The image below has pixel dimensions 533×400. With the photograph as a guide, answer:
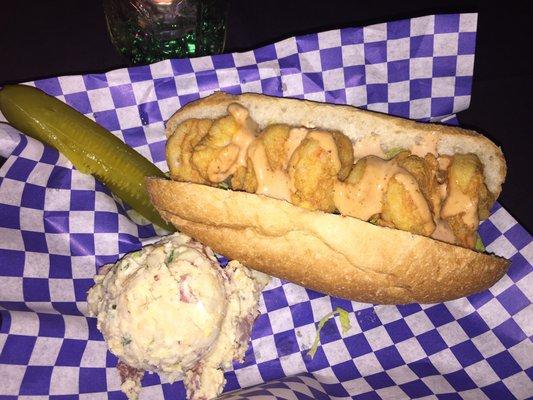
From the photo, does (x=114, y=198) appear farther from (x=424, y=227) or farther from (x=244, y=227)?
(x=424, y=227)

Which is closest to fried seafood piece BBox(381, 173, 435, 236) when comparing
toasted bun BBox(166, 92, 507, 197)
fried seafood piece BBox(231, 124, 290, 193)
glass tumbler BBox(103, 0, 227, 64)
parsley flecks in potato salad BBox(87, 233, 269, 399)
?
toasted bun BBox(166, 92, 507, 197)

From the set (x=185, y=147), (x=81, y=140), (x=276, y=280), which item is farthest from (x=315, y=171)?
(x=81, y=140)

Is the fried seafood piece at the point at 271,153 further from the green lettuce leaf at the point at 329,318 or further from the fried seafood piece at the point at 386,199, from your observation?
A: the green lettuce leaf at the point at 329,318

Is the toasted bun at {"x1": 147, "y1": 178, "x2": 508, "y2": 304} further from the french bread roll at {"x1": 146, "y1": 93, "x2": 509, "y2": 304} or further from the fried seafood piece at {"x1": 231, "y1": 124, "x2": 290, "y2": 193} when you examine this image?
the fried seafood piece at {"x1": 231, "y1": 124, "x2": 290, "y2": 193}

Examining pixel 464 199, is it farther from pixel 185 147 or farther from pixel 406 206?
pixel 185 147

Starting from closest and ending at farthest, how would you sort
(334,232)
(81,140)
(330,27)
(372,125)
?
(334,232) < (372,125) < (81,140) < (330,27)

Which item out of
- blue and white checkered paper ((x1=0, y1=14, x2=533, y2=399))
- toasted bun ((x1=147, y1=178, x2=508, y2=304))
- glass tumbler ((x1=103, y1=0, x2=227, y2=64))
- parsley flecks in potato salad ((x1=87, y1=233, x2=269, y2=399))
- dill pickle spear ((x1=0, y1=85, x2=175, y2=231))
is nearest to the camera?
toasted bun ((x1=147, y1=178, x2=508, y2=304))
